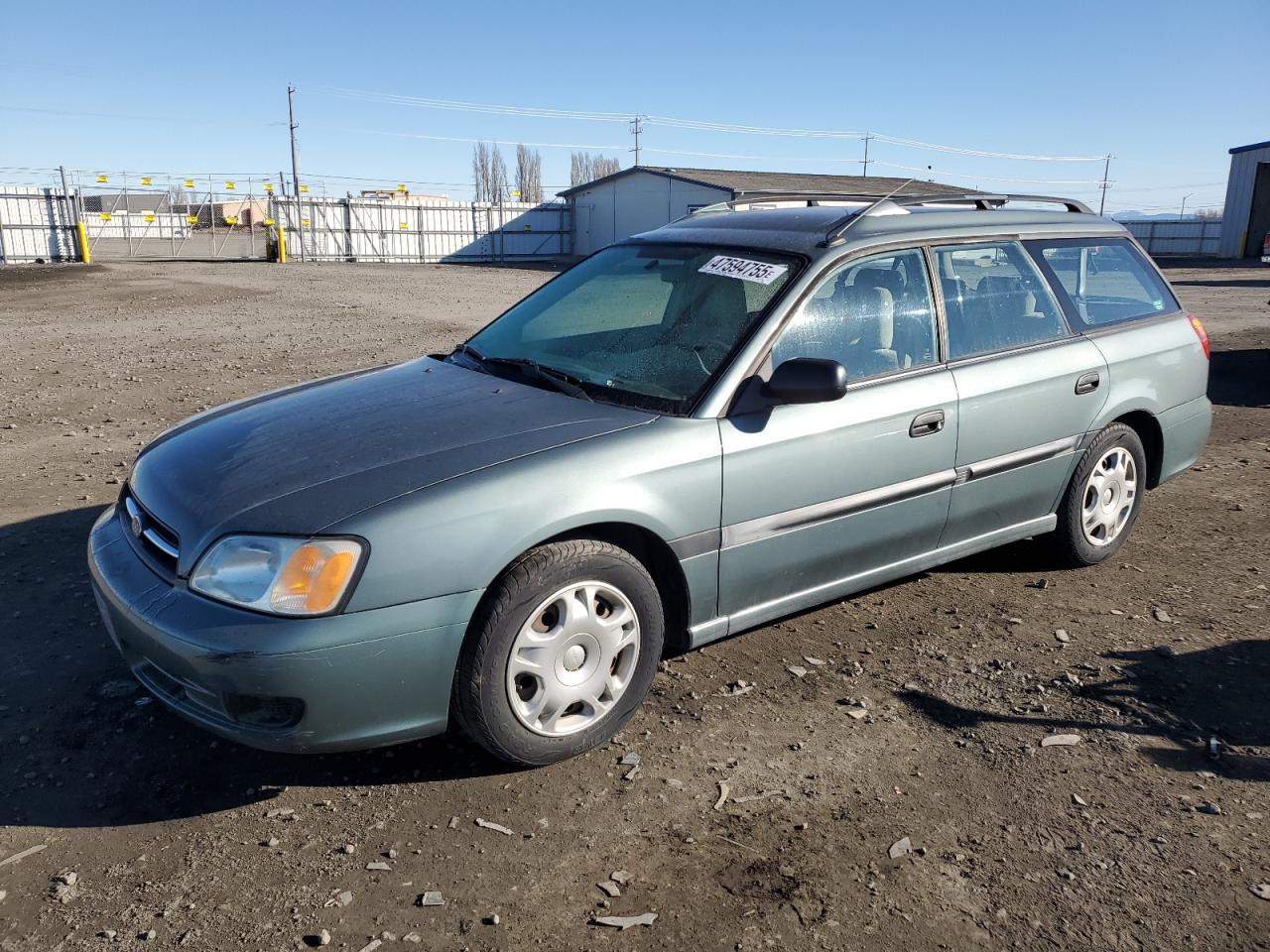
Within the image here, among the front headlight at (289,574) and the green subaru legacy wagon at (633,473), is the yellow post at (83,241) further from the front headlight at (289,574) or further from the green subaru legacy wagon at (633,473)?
the front headlight at (289,574)

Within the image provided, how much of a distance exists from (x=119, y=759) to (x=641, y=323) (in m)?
2.46

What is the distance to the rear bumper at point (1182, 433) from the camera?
5148 mm

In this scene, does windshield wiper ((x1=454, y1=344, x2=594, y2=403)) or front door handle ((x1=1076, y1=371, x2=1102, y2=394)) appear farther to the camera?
front door handle ((x1=1076, y1=371, x2=1102, y2=394))

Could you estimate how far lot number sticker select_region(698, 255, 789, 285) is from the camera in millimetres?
A: 3846

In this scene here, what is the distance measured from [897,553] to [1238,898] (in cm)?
173

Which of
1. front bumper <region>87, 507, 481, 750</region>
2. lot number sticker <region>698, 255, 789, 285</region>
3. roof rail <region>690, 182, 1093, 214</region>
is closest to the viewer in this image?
front bumper <region>87, 507, 481, 750</region>

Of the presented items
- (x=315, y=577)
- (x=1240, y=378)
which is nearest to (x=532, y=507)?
(x=315, y=577)

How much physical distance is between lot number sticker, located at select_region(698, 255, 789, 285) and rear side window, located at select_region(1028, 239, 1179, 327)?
161 cm

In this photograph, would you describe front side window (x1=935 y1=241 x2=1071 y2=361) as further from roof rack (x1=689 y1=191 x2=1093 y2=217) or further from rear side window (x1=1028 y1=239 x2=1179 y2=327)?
→ roof rack (x1=689 y1=191 x2=1093 y2=217)

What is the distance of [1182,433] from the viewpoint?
207 inches

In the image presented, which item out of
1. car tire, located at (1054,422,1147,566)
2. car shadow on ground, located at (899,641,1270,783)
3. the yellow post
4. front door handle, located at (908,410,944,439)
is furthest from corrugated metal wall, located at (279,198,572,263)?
car shadow on ground, located at (899,641,1270,783)

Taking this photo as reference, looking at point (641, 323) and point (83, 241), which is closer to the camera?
point (641, 323)

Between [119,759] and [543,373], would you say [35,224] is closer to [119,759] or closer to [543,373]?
[543,373]

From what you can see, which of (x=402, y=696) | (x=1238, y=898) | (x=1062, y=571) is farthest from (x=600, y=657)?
(x=1062, y=571)
